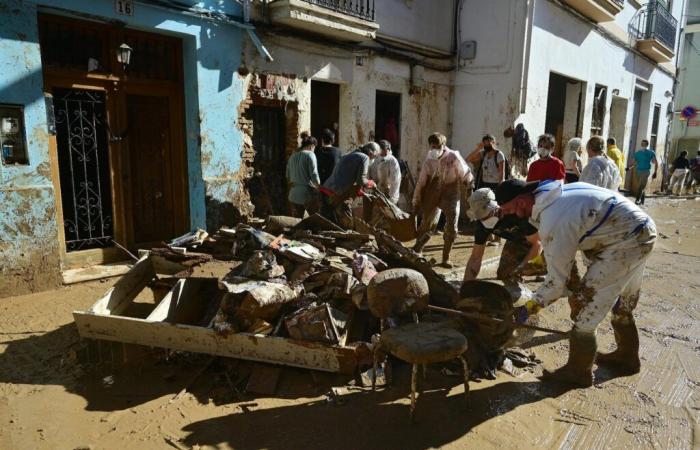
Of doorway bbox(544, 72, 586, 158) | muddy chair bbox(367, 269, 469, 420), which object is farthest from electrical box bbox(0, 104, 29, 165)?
doorway bbox(544, 72, 586, 158)

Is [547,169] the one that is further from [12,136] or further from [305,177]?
[12,136]

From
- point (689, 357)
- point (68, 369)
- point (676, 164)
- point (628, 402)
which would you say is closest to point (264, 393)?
point (68, 369)

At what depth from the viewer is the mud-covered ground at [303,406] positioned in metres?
3.28

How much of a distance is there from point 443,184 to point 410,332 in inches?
161

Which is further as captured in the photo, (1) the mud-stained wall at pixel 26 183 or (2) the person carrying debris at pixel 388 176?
(2) the person carrying debris at pixel 388 176

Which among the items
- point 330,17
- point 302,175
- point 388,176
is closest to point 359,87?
point 330,17

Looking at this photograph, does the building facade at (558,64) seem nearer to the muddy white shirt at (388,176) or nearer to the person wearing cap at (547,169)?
the muddy white shirt at (388,176)

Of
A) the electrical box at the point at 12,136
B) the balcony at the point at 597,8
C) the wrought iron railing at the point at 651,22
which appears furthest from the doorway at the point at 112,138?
the wrought iron railing at the point at 651,22

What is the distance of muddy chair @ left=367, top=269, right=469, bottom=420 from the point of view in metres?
3.20

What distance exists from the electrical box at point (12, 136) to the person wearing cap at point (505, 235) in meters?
4.94

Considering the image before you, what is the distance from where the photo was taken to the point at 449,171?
23.4 feet

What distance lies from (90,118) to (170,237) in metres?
2.03

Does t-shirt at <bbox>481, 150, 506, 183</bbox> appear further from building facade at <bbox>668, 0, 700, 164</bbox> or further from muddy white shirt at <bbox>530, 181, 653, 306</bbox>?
building facade at <bbox>668, 0, 700, 164</bbox>

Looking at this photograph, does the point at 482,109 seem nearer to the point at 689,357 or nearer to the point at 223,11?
the point at 223,11
